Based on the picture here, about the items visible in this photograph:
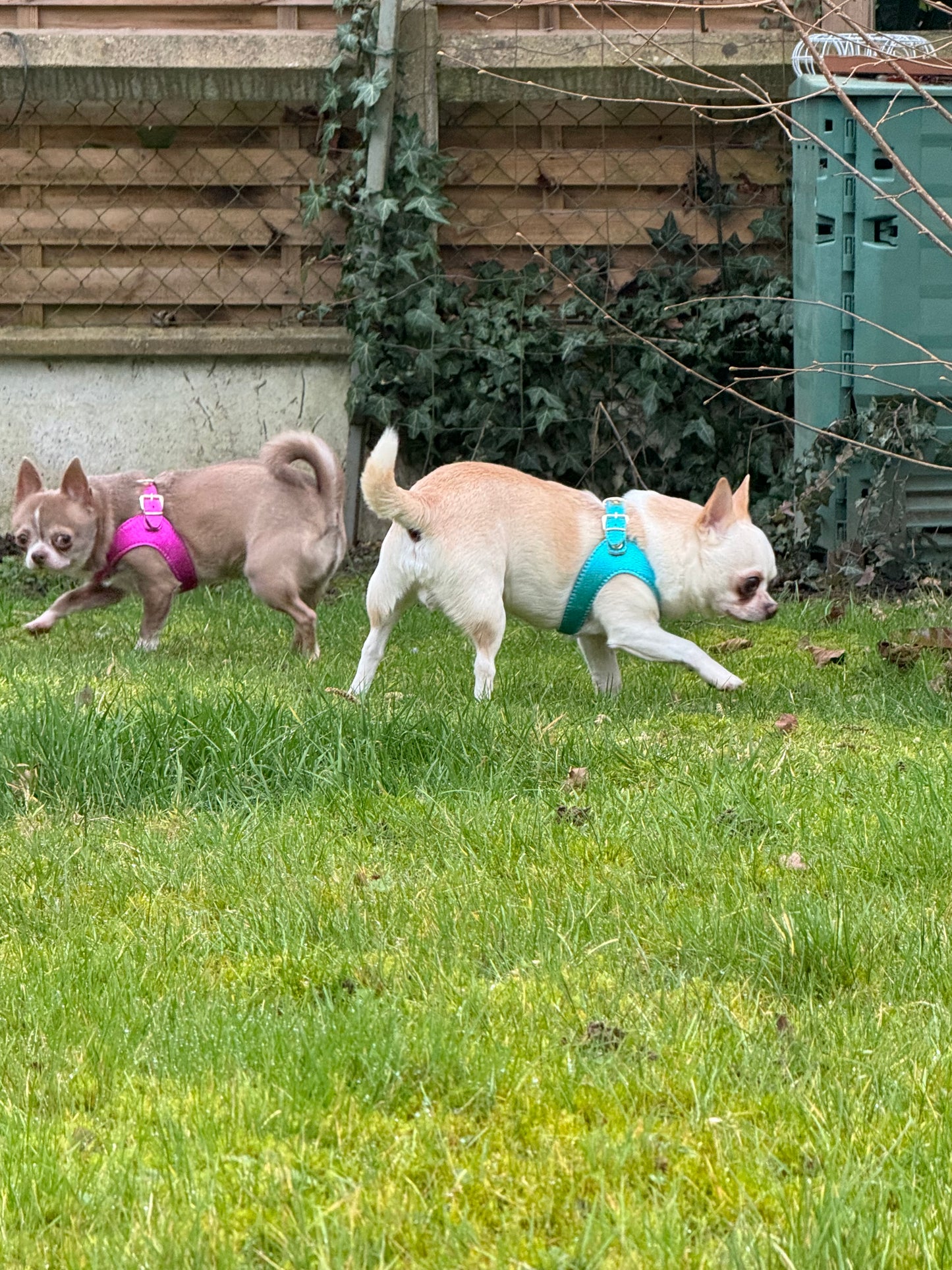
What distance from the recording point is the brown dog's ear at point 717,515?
4832 mm

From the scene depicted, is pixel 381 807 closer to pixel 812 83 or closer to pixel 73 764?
pixel 73 764

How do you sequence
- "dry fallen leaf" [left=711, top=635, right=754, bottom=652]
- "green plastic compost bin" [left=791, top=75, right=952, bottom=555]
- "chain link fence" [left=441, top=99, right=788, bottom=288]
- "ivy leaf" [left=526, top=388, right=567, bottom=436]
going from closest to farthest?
"dry fallen leaf" [left=711, top=635, right=754, bottom=652]
"green plastic compost bin" [left=791, top=75, right=952, bottom=555]
"ivy leaf" [left=526, top=388, right=567, bottom=436]
"chain link fence" [left=441, top=99, right=788, bottom=288]

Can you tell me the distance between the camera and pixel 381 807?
345cm

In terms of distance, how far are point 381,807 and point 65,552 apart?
10.8 ft

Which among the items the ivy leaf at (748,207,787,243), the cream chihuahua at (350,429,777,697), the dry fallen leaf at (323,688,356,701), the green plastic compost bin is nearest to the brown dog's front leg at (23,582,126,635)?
the cream chihuahua at (350,429,777,697)

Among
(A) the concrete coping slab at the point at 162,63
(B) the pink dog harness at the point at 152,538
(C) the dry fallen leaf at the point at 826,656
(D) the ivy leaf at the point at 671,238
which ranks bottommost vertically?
(C) the dry fallen leaf at the point at 826,656

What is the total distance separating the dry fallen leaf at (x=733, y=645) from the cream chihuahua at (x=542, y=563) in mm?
622

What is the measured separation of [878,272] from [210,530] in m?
3.29

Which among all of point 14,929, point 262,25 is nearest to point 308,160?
point 262,25

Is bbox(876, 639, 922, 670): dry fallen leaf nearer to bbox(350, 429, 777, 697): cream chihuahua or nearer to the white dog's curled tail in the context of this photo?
bbox(350, 429, 777, 697): cream chihuahua

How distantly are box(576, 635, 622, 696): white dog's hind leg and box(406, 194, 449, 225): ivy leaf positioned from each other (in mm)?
3834

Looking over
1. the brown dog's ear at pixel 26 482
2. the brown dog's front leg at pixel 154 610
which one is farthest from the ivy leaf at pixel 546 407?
the brown dog's ear at pixel 26 482

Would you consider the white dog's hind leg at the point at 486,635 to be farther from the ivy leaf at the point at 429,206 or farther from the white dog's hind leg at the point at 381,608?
the ivy leaf at the point at 429,206

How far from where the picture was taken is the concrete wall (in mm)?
8539
